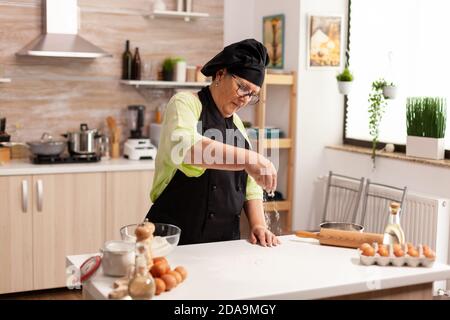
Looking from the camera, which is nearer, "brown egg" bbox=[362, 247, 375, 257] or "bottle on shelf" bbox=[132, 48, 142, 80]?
"brown egg" bbox=[362, 247, 375, 257]

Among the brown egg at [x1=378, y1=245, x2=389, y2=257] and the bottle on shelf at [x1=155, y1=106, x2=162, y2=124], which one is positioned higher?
the bottle on shelf at [x1=155, y1=106, x2=162, y2=124]

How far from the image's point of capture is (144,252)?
6.41 ft

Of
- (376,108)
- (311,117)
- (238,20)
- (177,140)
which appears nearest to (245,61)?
(177,140)

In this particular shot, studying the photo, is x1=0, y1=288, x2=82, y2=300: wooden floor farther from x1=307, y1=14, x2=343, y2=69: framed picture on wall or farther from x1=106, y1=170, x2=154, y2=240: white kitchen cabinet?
x1=307, y1=14, x2=343, y2=69: framed picture on wall

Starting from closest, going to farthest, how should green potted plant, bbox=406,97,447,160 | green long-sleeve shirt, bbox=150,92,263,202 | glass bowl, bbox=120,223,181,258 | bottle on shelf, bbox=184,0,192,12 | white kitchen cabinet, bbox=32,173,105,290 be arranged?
glass bowl, bbox=120,223,181,258, green long-sleeve shirt, bbox=150,92,263,202, green potted plant, bbox=406,97,447,160, white kitchen cabinet, bbox=32,173,105,290, bottle on shelf, bbox=184,0,192,12

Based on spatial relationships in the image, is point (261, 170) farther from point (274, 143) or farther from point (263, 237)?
point (274, 143)

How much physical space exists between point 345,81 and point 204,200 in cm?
245

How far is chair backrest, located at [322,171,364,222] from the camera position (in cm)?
480

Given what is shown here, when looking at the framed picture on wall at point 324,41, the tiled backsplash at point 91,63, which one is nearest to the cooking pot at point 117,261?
the tiled backsplash at point 91,63

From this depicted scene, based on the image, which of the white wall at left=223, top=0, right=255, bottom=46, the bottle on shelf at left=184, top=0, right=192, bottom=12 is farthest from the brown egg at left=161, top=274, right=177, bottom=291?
the white wall at left=223, top=0, right=255, bottom=46

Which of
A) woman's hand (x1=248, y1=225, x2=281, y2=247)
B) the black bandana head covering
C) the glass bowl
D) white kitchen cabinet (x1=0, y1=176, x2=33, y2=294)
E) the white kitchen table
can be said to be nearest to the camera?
the white kitchen table

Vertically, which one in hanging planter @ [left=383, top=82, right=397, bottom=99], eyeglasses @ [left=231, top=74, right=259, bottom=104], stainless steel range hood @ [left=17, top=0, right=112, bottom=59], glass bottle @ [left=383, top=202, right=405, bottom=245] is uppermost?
stainless steel range hood @ [left=17, top=0, right=112, bottom=59]

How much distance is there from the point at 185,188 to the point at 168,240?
44 cm

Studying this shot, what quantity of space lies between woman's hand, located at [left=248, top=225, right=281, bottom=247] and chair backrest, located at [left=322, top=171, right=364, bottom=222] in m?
2.10
